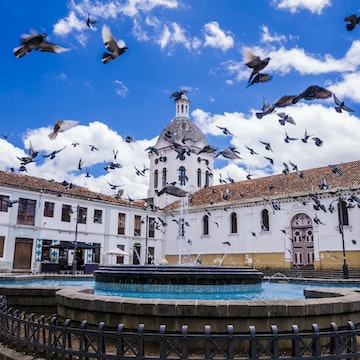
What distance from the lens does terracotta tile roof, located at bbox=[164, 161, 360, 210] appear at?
2946 centimetres

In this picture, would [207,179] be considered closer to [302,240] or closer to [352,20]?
[302,240]

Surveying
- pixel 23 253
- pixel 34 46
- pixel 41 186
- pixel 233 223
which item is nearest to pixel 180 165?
pixel 233 223

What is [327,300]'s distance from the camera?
626 cm

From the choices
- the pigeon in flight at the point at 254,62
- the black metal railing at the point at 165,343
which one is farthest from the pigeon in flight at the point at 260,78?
the black metal railing at the point at 165,343

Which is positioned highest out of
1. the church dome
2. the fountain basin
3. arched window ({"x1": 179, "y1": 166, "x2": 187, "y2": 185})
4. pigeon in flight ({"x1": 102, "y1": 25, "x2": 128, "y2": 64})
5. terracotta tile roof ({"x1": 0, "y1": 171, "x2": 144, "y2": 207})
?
the church dome

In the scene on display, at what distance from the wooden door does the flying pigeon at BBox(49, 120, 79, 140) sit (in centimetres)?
2377

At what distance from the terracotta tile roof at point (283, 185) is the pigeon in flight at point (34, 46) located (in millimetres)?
21339

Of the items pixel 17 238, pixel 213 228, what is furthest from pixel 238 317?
pixel 213 228

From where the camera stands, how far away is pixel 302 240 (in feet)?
101

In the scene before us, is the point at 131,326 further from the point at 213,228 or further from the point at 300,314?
the point at 213,228

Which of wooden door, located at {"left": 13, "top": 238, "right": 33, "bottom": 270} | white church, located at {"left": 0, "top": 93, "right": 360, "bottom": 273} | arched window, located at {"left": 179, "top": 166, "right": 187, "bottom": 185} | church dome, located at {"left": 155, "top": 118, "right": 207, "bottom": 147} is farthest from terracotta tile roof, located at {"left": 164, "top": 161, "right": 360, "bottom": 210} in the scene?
wooden door, located at {"left": 13, "top": 238, "right": 33, "bottom": 270}

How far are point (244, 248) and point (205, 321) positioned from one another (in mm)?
28538

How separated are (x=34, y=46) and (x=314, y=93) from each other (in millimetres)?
4788

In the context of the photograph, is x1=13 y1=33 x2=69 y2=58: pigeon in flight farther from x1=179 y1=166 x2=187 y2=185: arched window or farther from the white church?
x1=179 y1=166 x2=187 y2=185: arched window
